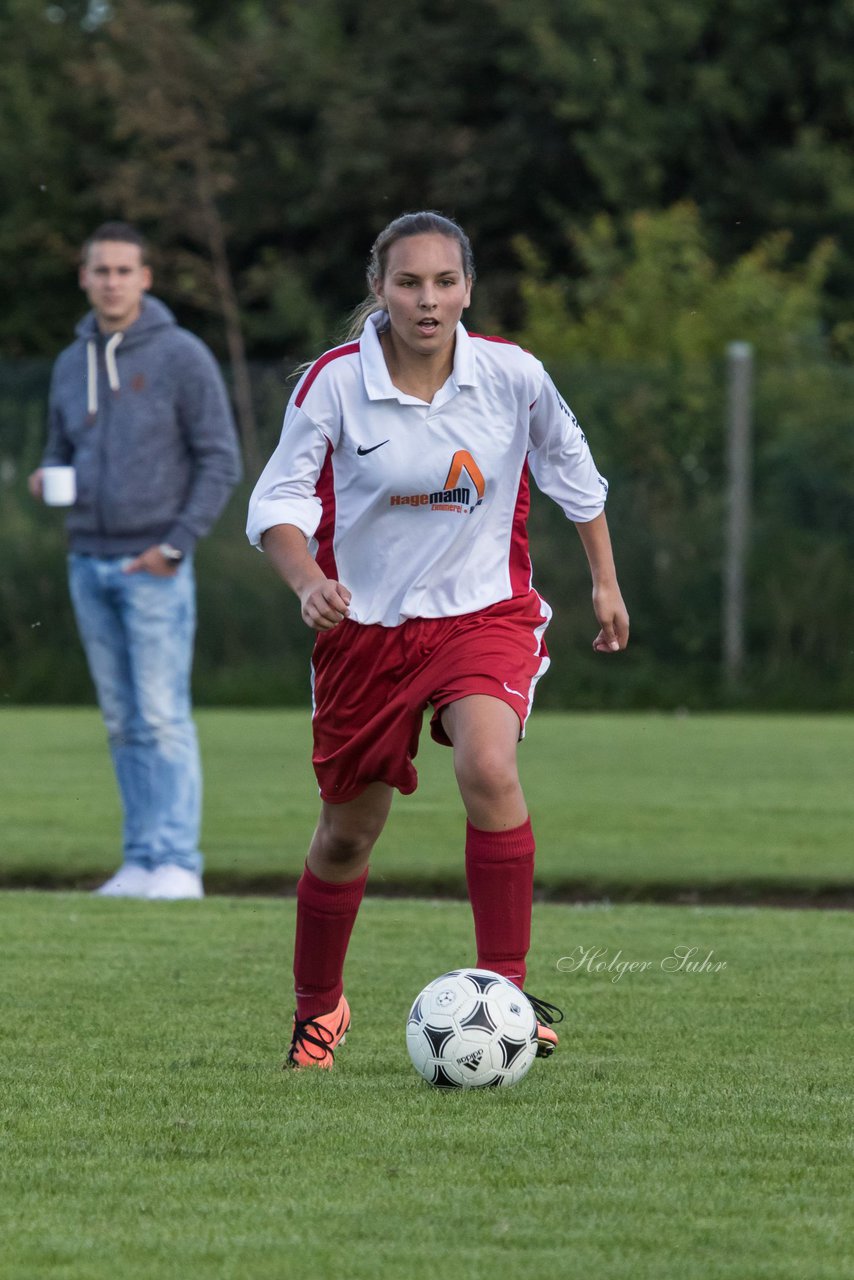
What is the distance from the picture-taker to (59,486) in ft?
27.1

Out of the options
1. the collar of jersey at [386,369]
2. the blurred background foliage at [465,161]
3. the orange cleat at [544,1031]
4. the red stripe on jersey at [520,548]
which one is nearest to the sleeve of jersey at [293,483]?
the collar of jersey at [386,369]

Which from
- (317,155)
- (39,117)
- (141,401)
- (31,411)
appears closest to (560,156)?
(317,155)

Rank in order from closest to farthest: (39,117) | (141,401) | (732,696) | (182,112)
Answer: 1. (141,401)
2. (732,696)
3. (182,112)
4. (39,117)

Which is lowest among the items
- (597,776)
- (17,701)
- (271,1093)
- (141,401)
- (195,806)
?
(17,701)

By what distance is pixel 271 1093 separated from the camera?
4375 mm

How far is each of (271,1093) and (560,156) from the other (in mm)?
28270

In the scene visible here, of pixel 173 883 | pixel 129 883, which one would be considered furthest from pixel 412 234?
pixel 129 883

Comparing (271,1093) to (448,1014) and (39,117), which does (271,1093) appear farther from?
(39,117)

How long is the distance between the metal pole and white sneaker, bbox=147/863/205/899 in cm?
1008

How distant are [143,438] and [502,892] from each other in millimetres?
3996

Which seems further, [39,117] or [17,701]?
[39,117]

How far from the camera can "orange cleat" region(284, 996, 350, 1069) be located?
4730mm

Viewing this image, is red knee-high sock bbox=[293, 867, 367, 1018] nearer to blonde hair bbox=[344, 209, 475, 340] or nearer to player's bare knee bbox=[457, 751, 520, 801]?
player's bare knee bbox=[457, 751, 520, 801]

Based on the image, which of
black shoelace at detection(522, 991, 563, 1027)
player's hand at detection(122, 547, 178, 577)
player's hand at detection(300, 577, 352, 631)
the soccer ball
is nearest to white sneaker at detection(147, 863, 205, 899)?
player's hand at detection(122, 547, 178, 577)
